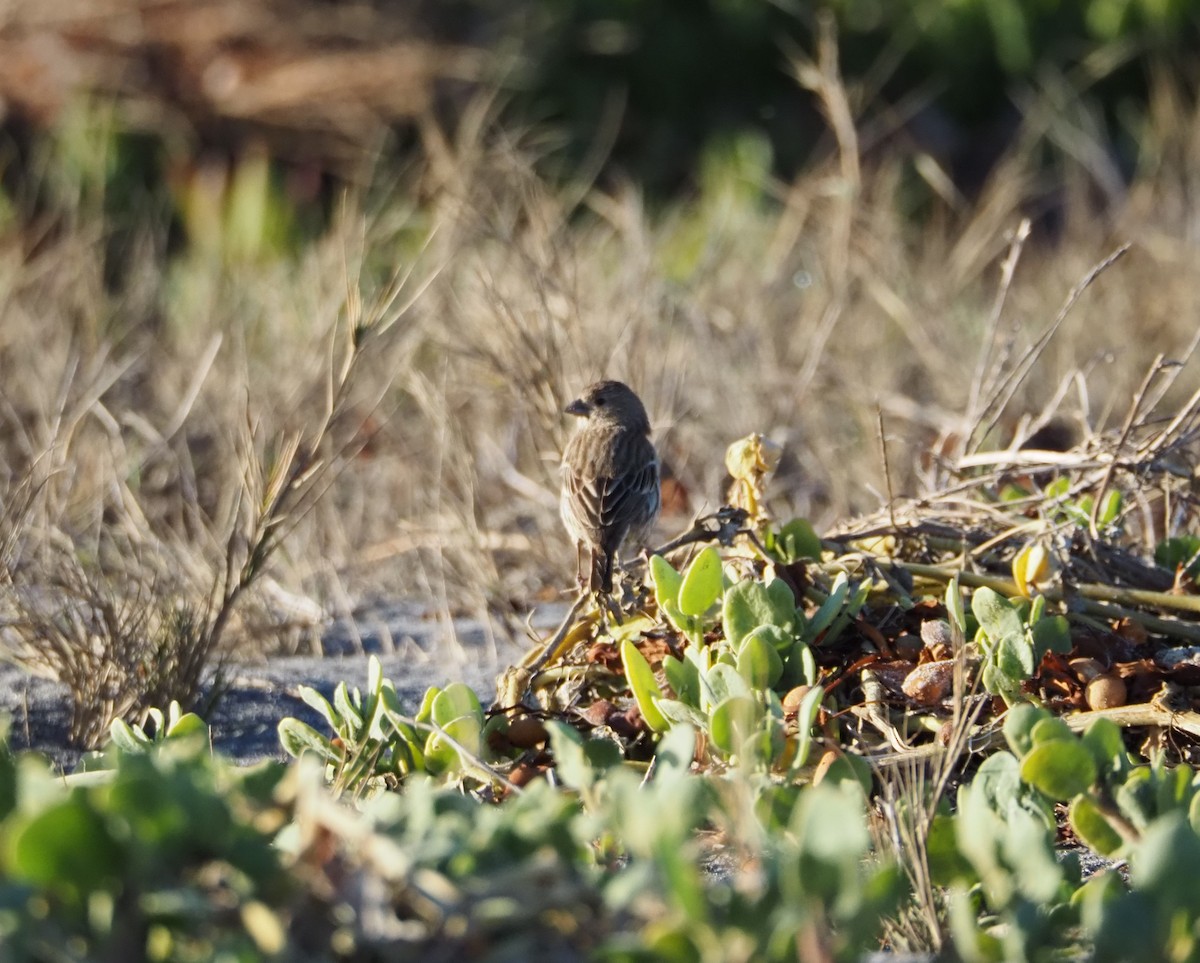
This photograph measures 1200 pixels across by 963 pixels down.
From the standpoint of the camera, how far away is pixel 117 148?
1253 cm

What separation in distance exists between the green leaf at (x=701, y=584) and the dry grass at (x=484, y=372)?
0.94 m

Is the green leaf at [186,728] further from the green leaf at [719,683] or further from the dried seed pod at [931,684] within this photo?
the dried seed pod at [931,684]

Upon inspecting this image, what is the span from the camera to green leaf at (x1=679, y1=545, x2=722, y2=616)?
11.2ft

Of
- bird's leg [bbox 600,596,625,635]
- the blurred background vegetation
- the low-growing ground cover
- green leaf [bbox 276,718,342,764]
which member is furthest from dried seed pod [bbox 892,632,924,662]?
the blurred background vegetation

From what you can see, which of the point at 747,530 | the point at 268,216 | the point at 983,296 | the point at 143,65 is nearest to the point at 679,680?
the point at 747,530

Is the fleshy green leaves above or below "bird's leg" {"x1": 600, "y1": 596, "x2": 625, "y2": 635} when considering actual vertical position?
above

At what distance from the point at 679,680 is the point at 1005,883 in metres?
1.10

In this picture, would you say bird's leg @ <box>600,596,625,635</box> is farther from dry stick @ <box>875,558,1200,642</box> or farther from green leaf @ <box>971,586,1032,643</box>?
green leaf @ <box>971,586,1032,643</box>

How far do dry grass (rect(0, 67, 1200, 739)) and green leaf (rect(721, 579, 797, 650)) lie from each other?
0.93m

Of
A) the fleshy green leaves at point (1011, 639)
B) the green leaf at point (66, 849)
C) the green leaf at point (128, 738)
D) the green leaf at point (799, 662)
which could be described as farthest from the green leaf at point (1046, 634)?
the green leaf at point (66, 849)

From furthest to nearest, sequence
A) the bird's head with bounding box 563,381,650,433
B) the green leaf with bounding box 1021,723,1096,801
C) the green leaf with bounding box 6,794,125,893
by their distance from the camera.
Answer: the bird's head with bounding box 563,381,650,433, the green leaf with bounding box 1021,723,1096,801, the green leaf with bounding box 6,794,125,893

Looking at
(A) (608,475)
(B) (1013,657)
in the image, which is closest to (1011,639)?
(B) (1013,657)

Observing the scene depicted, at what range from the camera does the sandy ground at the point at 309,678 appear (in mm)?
4086

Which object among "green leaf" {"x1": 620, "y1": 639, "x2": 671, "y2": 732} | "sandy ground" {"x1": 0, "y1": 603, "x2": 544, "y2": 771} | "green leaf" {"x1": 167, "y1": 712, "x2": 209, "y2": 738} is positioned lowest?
"sandy ground" {"x1": 0, "y1": 603, "x2": 544, "y2": 771}
